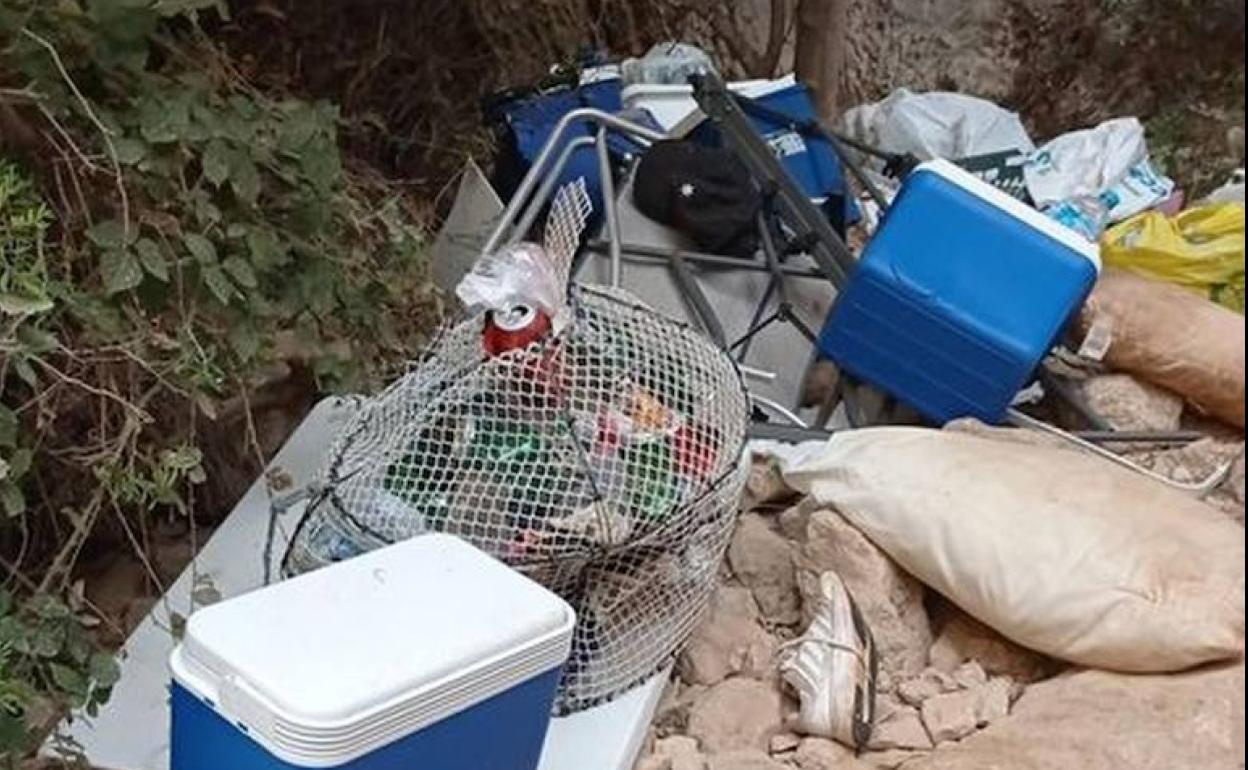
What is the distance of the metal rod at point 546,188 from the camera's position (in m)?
3.33

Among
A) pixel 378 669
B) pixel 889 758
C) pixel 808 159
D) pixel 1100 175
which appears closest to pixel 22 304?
pixel 378 669

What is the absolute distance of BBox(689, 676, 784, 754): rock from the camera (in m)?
2.44

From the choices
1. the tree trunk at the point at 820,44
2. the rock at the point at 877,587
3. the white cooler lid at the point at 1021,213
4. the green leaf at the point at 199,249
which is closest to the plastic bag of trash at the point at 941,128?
the tree trunk at the point at 820,44

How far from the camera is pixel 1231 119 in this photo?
2.81ft

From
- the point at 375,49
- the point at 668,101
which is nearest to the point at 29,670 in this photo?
the point at 375,49

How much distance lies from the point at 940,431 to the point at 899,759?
2.18 feet

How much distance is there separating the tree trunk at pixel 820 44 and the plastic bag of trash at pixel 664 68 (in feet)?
1.04

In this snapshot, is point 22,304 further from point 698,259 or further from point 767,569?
point 698,259

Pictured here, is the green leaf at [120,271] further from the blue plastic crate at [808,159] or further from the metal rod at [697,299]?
the blue plastic crate at [808,159]

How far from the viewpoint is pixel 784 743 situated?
241 centimetres

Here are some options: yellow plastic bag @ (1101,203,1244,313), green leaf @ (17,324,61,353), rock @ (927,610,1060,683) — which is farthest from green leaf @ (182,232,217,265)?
yellow plastic bag @ (1101,203,1244,313)

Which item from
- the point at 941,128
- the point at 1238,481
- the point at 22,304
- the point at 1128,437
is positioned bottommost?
the point at 1128,437

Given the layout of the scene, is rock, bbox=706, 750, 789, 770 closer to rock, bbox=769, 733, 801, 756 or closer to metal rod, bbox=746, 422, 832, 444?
rock, bbox=769, 733, 801, 756

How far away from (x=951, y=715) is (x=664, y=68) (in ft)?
6.28
